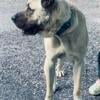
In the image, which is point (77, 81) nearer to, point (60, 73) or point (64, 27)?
point (60, 73)

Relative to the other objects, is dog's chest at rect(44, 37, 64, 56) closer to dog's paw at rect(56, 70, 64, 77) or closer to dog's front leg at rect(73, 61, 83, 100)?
dog's front leg at rect(73, 61, 83, 100)

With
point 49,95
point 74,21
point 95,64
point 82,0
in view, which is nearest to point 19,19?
point 74,21

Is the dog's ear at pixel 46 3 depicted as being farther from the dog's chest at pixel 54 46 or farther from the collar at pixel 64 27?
the dog's chest at pixel 54 46

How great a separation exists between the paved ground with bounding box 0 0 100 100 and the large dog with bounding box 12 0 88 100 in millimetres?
254

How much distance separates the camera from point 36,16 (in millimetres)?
3891

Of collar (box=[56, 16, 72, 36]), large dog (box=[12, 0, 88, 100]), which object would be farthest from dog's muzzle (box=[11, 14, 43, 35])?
collar (box=[56, 16, 72, 36])

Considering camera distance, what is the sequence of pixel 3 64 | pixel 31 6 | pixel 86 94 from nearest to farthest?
pixel 31 6 < pixel 86 94 < pixel 3 64

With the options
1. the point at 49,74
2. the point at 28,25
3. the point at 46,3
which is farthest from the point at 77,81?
the point at 46,3

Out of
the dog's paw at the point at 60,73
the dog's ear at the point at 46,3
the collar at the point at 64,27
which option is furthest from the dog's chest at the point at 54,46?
the dog's paw at the point at 60,73

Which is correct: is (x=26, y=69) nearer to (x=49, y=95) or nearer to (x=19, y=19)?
(x=49, y=95)

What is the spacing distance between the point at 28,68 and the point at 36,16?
54.7 inches

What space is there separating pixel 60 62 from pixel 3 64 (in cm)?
77

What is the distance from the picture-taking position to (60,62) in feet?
16.3

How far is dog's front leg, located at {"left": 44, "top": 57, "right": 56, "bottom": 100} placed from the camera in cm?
431
